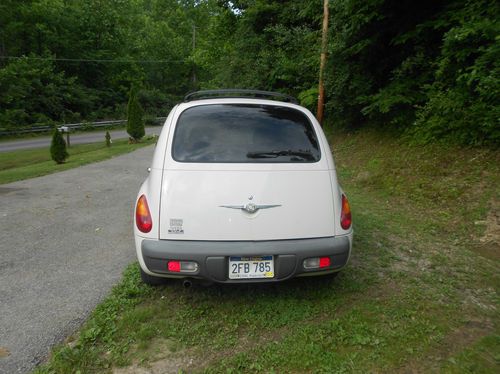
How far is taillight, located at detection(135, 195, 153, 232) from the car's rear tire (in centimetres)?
61

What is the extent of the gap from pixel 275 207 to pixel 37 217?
180 inches

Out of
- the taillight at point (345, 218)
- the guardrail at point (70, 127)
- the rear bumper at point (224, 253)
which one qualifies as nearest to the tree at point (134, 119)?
the guardrail at point (70, 127)

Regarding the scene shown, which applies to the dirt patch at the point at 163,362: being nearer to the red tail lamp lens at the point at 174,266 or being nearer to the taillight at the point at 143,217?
the red tail lamp lens at the point at 174,266

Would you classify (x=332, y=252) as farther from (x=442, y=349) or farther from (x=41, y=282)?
(x=41, y=282)

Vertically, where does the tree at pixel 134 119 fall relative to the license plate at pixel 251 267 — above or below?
below

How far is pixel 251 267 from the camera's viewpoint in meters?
2.69

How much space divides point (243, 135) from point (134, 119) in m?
18.2

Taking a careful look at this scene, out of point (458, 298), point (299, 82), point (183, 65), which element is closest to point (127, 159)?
point (299, 82)

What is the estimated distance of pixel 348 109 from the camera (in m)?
10.2

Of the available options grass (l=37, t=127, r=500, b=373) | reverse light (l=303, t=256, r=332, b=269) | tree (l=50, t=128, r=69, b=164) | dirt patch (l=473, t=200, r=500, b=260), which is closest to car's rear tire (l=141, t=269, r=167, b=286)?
grass (l=37, t=127, r=500, b=373)

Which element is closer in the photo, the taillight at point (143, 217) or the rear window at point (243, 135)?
the taillight at point (143, 217)

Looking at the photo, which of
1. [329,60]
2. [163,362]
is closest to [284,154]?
[163,362]

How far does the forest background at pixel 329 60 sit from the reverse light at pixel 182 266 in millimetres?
5029

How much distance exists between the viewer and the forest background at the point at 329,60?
610 centimetres
